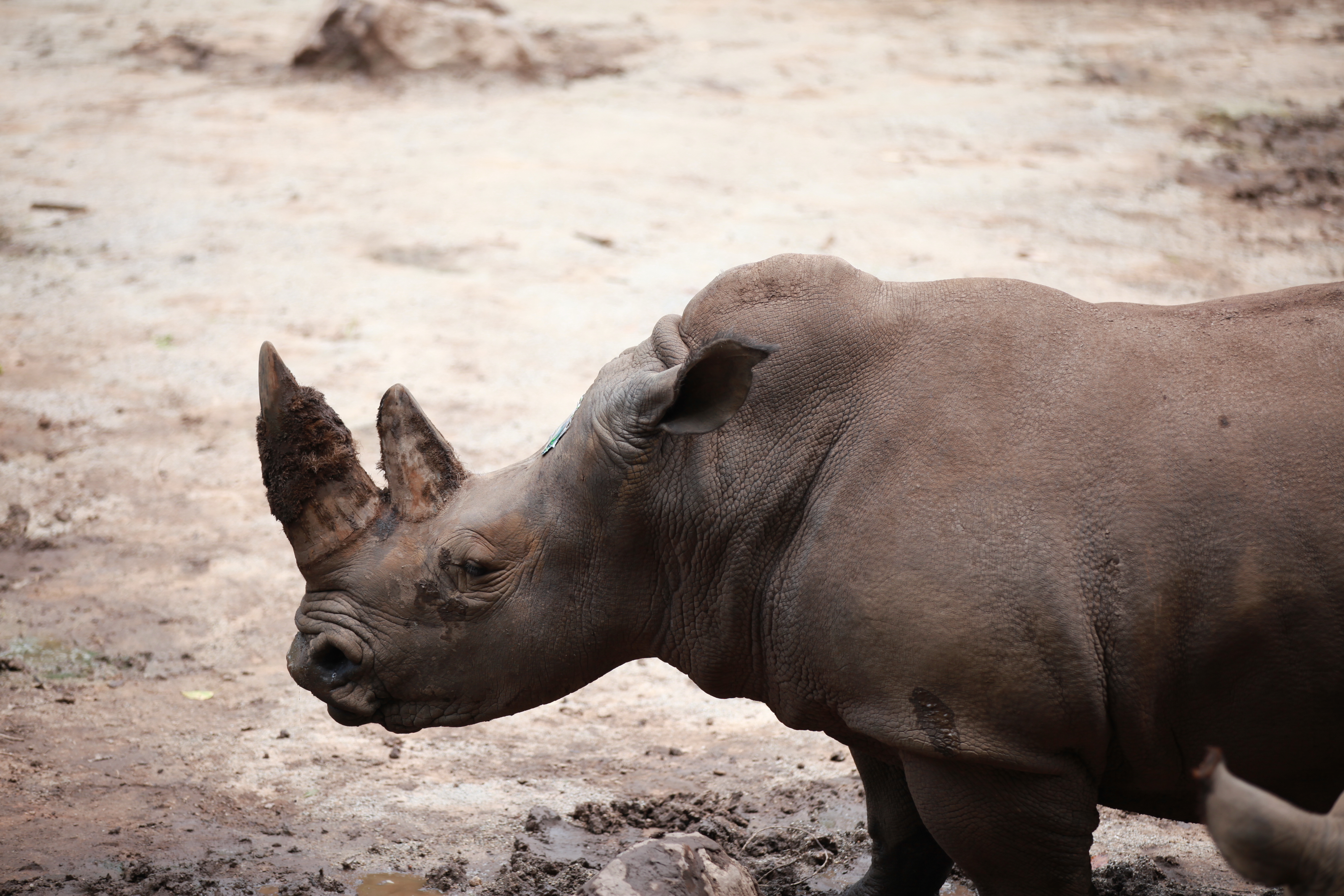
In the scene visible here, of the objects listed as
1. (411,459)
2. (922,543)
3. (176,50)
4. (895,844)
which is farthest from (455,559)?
(176,50)

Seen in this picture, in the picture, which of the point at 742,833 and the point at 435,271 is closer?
the point at 742,833

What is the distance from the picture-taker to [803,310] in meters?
3.76

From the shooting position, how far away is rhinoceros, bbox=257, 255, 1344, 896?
129 inches

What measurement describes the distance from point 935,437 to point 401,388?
1.53 m

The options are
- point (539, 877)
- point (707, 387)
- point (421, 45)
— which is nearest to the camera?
point (707, 387)

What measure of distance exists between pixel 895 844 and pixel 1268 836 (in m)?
2.15

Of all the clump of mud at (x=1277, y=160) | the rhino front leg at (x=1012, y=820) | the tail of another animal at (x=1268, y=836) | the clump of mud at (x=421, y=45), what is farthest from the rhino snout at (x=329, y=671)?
the clump of mud at (x=421, y=45)

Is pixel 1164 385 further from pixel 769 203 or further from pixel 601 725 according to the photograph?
pixel 769 203

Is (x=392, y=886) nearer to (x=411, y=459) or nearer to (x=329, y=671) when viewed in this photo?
(x=329, y=671)

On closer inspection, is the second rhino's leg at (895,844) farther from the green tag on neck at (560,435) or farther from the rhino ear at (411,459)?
the rhino ear at (411,459)

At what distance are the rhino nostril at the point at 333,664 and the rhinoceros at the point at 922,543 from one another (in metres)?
0.01

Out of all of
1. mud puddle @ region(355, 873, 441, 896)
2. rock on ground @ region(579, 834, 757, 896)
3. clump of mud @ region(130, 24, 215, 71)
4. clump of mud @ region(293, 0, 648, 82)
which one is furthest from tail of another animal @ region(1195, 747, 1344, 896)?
clump of mud @ region(130, 24, 215, 71)

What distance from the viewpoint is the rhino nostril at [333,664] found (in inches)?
153

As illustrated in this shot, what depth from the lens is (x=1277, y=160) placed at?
1290 cm
